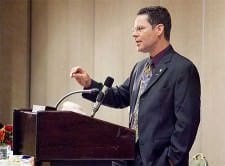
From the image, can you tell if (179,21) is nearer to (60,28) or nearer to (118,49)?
(118,49)

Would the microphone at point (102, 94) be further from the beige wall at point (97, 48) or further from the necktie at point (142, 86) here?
the beige wall at point (97, 48)

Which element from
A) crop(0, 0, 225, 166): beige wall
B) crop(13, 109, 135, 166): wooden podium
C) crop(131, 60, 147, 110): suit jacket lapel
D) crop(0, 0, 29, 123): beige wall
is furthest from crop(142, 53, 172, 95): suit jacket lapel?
crop(0, 0, 29, 123): beige wall

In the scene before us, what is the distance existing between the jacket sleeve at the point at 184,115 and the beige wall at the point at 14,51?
3.20 metres

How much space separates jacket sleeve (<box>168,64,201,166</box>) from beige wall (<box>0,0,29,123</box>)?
10.5 ft

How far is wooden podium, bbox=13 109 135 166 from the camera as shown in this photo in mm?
1558

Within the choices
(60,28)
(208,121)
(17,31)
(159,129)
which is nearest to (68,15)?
(60,28)

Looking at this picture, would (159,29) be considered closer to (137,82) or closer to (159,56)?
(159,56)

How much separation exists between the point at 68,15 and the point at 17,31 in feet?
2.09

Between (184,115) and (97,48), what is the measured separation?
2.71 m

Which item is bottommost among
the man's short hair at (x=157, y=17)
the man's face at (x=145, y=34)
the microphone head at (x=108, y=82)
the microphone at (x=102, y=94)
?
the microphone at (x=102, y=94)

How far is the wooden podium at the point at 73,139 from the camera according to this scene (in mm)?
1558

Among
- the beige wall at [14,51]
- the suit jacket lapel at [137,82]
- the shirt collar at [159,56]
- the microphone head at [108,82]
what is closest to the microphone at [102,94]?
the microphone head at [108,82]

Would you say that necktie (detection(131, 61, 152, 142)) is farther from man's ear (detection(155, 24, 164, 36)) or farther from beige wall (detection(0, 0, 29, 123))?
beige wall (detection(0, 0, 29, 123))

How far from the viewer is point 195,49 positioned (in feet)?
12.8
